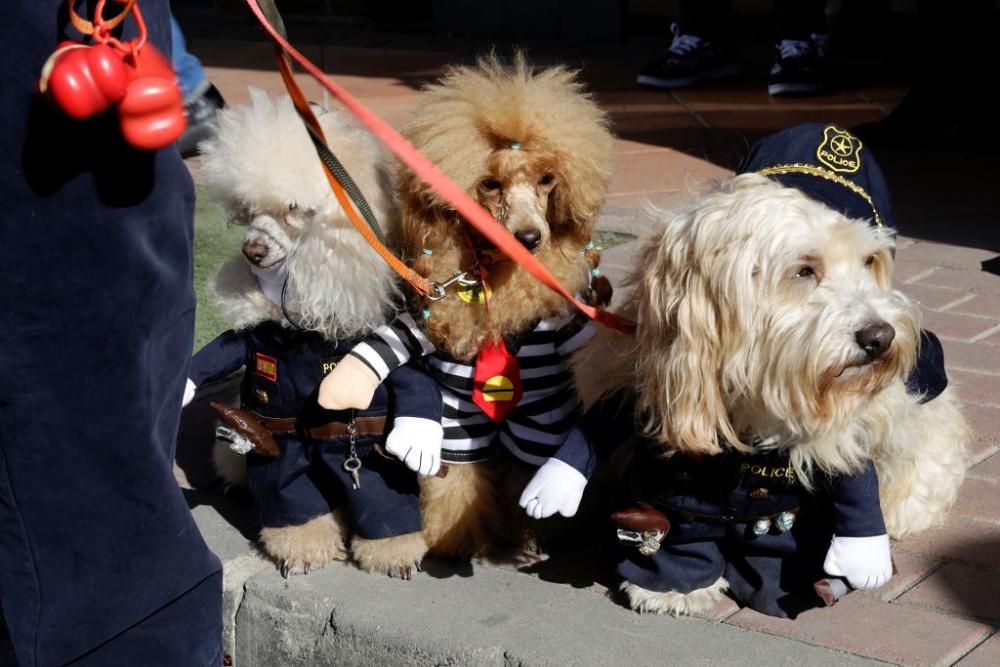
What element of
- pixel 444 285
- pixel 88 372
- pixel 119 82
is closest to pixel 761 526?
pixel 444 285

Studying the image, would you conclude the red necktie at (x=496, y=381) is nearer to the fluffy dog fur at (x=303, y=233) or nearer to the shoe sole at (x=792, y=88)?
the fluffy dog fur at (x=303, y=233)

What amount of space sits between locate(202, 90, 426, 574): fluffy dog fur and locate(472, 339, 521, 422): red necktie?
0.89 ft

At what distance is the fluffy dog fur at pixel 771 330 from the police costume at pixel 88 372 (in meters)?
0.93

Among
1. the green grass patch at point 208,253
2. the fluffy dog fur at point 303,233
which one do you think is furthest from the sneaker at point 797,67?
the fluffy dog fur at point 303,233

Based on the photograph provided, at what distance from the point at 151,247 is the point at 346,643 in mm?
1223

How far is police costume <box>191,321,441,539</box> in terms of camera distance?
3.01 m

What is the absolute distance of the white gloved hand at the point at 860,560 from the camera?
8.20ft

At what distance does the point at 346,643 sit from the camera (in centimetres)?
283

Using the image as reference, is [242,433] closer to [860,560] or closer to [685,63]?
[860,560]

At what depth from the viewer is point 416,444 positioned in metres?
2.82

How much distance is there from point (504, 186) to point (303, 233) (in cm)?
50

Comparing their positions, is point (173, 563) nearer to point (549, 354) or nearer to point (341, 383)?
point (341, 383)

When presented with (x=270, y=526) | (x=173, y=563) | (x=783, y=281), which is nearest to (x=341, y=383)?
(x=270, y=526)

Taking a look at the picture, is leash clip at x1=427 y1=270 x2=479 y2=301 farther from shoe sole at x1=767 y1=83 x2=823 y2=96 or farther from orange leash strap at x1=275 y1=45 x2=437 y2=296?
shoe sole at x1=767 y1=83 x2=823 y2=96
